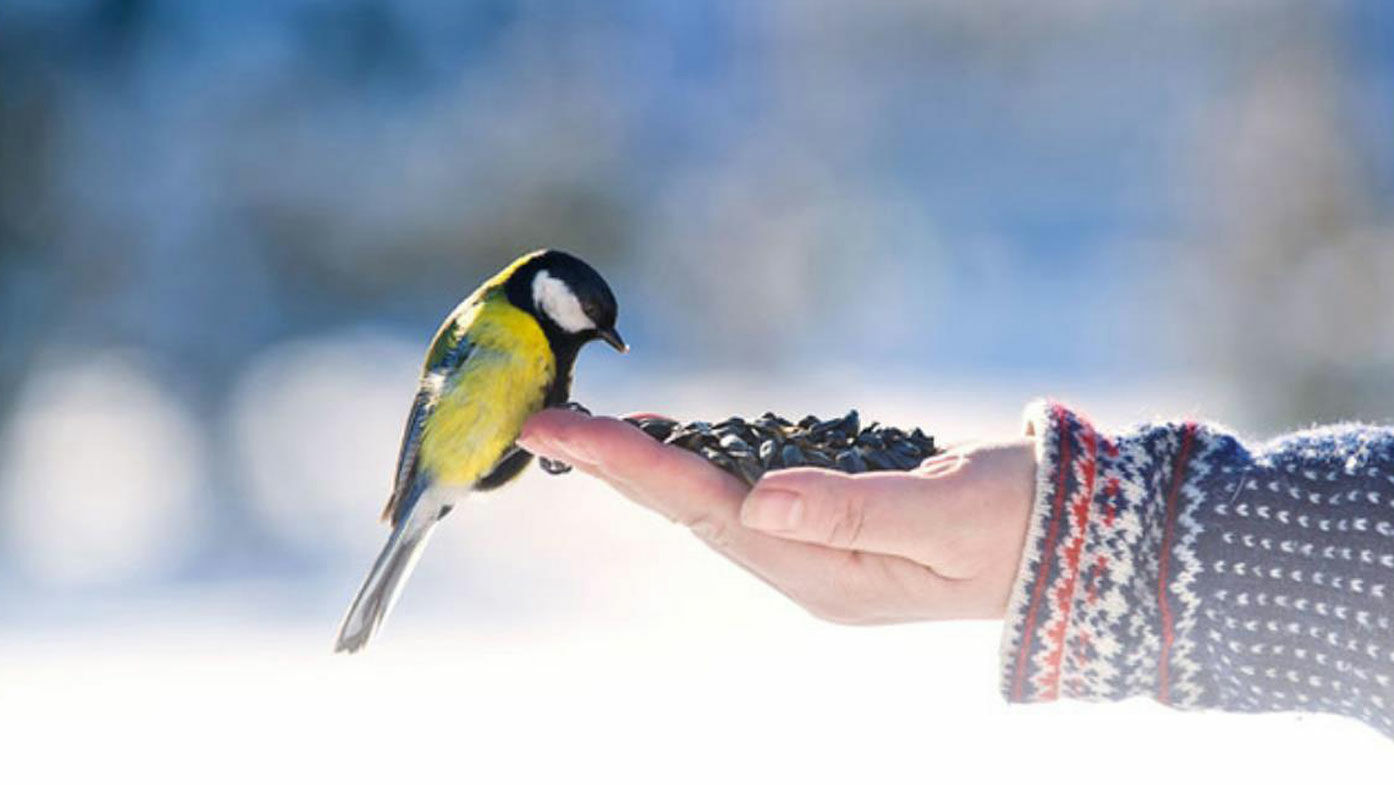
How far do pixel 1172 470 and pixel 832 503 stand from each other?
1.05ft

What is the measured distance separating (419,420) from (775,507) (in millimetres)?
804

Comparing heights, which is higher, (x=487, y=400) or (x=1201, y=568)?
(x=487, y=400)

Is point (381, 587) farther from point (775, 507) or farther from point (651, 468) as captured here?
point (775, 507)

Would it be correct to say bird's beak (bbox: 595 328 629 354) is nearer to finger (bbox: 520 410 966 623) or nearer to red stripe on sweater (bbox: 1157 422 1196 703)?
finger (bbox: 520 410 966 623)

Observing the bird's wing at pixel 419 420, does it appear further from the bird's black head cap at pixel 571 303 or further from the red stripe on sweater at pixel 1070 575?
the red stripe on sweater at pixel 1070 575

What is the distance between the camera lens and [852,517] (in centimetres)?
144

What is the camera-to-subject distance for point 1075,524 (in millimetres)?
1406

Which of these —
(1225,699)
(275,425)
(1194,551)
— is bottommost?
(1225,699)

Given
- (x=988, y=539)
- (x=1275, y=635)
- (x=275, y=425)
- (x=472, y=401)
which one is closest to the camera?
(x=1275, y=635)

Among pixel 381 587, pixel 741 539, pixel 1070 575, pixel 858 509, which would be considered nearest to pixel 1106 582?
pixel 1070 575

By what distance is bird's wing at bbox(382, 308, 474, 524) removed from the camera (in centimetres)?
205

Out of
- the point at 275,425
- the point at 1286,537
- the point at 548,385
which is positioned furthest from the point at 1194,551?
the point at 275,425

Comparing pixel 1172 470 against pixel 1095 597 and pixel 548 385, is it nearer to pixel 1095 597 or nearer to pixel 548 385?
pixel 1095 597

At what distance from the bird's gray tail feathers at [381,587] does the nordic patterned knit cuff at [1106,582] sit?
914 millimetres
